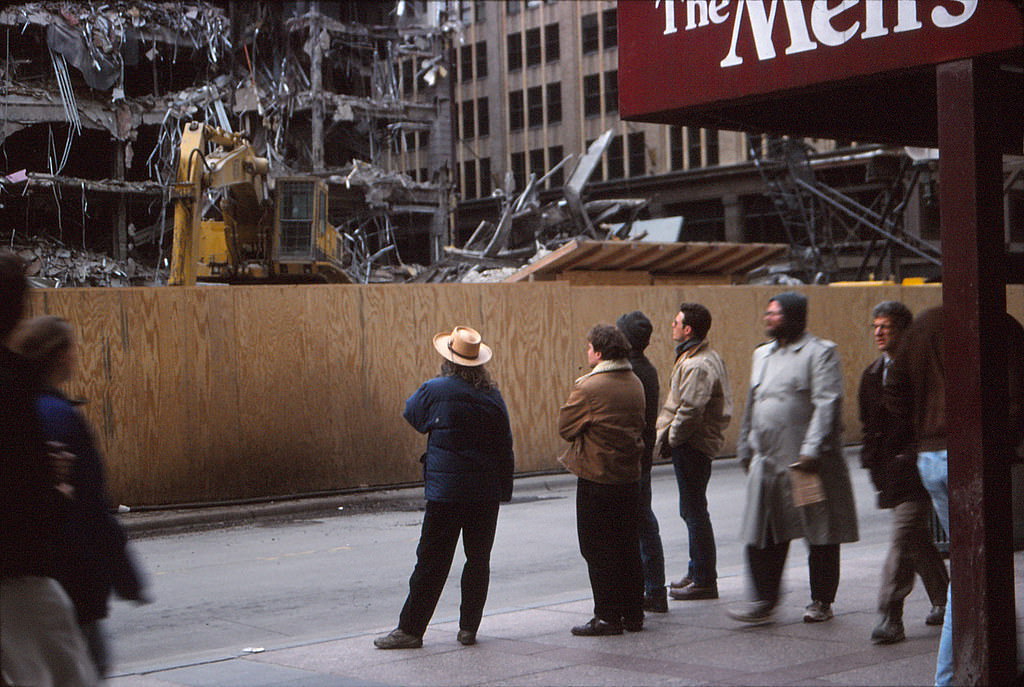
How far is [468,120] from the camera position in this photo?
2908 inches

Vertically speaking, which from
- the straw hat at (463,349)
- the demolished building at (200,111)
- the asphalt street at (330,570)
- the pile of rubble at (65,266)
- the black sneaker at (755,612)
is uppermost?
the demolished building at (200,111)

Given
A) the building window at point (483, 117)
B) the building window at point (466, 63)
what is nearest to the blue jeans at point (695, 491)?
the building window at point (483, 117)

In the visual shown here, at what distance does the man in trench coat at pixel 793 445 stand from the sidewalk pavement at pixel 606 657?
58 centimetres

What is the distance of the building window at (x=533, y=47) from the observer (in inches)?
2746

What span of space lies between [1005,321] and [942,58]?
1139mm

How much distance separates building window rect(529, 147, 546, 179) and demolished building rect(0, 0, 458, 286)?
5415 millimetres

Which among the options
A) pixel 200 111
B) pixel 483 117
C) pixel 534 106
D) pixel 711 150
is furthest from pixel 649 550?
pixel 483 117

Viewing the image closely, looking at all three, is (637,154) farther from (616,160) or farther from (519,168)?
(519,168)

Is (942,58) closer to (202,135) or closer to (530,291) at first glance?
(530,291)

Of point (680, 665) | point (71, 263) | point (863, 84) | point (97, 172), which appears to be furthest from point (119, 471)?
point (97, 172)

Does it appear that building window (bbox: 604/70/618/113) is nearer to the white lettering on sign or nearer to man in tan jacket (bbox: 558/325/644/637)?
man in tan jacket (bbox: 558/325/644/637)

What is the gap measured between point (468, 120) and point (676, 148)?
1625 cm

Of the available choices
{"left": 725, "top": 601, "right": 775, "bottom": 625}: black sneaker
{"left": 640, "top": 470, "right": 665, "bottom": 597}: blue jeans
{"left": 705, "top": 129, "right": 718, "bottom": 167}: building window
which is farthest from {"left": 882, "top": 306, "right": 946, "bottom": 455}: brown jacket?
{"left": 705, "top": 129, "right": 718, "bottom": 167}: building window

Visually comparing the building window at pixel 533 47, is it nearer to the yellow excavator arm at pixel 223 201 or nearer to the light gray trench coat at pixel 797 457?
the yellow excavator arm at pixel 223 201
